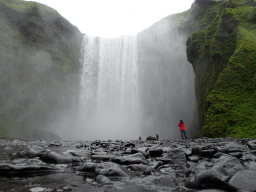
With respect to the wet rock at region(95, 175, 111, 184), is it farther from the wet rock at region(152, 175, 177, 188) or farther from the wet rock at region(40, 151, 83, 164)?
the wet rock at region(40, 151, 83, 164)

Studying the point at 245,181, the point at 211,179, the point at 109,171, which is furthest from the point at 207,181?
the point at 109,171

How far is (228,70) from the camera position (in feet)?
48.0

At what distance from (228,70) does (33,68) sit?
2963 cm

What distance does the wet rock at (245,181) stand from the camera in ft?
4.99

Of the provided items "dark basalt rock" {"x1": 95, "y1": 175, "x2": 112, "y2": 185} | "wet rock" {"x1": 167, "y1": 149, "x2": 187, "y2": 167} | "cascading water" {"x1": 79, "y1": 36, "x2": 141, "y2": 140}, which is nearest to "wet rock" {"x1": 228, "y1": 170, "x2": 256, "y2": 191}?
"dark basalt rock" {"x1": 95, "y1": 175, "x2": 112, "y2": 185}

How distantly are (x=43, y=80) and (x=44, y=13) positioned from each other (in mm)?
14644

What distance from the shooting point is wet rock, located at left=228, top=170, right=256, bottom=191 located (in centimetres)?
152

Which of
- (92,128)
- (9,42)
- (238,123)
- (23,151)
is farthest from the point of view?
(92,128)

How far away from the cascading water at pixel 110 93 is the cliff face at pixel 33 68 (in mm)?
3173

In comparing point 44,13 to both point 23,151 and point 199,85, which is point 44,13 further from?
point 23,151

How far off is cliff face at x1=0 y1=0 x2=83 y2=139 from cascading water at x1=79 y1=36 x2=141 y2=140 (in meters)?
3.17

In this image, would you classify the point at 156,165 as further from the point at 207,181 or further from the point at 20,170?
the point at 20,170

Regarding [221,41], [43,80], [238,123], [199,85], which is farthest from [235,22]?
[43,80]

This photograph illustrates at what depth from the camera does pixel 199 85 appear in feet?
67.1
